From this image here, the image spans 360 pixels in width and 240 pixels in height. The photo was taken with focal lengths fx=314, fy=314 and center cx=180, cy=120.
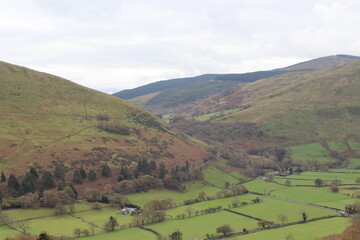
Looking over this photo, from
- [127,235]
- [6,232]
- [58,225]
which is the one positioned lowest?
[127,235]

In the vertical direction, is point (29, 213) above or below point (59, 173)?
below

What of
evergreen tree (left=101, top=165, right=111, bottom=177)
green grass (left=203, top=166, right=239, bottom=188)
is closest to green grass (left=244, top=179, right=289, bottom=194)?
green grass (left=203, top=166, right=239, bottom=188)

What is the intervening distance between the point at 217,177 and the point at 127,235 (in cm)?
8493

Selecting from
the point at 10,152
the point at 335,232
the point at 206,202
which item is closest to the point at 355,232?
the point at 335,232

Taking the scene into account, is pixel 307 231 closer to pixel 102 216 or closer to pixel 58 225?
pixel 102 216

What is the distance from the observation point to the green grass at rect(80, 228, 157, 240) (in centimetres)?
8899

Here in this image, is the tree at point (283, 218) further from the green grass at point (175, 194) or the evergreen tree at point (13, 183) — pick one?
the evergreen tree at point (13, 183)

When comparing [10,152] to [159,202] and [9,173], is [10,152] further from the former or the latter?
[159,202]

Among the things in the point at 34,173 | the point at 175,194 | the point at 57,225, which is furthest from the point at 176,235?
the point at 34,173

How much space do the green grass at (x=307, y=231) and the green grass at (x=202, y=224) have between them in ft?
26.3

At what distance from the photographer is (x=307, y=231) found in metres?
88.8

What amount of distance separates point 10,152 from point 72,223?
5580cm

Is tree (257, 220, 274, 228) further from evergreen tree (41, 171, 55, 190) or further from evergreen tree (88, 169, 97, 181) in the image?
evergreen tree (41, 171, 55, 190)

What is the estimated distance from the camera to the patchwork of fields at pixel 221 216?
9038 cm
